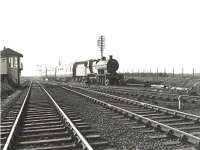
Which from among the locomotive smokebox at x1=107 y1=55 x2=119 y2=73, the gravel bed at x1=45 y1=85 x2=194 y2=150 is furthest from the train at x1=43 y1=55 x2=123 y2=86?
the gravel bed at x1=45 y1=85 x2=194 y2=150

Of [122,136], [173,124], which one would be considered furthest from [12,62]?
[122,136]

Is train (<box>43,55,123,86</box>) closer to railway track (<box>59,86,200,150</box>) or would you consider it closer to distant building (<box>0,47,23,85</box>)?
distant building (<box>0,47,23,85</box>)

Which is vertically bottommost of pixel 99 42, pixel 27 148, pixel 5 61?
pixel 27 148

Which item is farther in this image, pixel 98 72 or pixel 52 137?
pixel 98 72

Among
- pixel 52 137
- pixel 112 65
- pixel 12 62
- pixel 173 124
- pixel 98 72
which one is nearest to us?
pixel 52 137

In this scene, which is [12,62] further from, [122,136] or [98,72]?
[122,136]

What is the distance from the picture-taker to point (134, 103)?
14953 mm

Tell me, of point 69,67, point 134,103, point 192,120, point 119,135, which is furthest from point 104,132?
point 69,67

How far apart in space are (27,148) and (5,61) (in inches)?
1049

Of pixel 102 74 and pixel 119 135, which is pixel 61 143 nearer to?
pixel 119 135

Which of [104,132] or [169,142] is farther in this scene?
[104,132]

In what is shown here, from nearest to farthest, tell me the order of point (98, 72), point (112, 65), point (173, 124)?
1. point (173, 124)
2. point (112, 65)
3. point (98, 72)

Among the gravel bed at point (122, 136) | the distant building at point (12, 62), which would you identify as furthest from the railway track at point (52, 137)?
the distant building at point (12, 62)

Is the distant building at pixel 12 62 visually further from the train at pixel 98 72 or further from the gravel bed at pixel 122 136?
the gravel bed at pixel 122 136
